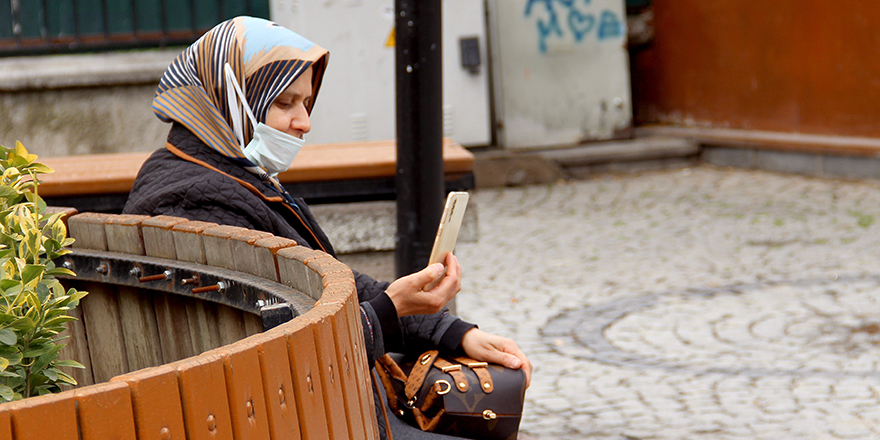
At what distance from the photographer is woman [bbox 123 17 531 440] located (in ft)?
7.39

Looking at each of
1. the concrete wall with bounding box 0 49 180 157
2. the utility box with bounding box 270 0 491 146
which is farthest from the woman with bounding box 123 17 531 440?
the utility box with bounding box 270 0 491 146

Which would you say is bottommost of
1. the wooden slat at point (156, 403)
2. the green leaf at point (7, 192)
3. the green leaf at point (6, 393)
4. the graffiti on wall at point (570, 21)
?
the green leaf at point (6, 393)

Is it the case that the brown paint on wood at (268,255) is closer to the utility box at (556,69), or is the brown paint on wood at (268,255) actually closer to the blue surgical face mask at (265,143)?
the blue surgical face mask at (265,143)

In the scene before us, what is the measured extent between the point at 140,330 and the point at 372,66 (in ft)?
24.0

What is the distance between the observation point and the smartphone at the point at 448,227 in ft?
7.01

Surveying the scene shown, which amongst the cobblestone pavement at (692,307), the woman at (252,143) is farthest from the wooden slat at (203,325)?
the cobblestone pavement at (692,307)

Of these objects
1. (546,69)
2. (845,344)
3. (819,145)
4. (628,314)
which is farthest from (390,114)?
(845,344)

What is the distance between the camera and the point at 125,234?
2.09 metres

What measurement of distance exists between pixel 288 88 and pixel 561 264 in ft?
13.3

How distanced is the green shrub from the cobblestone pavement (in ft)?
7.21

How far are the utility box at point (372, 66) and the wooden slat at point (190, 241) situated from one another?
681 centimetres

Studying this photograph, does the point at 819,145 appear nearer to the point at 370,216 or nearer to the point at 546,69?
the point at 546,69

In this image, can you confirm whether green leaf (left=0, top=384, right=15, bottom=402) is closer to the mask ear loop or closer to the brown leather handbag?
the brown leather handbag

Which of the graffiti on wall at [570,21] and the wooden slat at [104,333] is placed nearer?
the wooden slat at [104,333]
